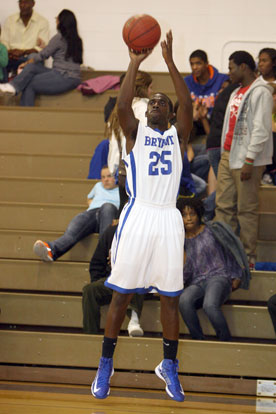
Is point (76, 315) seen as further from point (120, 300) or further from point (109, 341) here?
point (120, 300)

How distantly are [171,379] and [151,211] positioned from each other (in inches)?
40.8

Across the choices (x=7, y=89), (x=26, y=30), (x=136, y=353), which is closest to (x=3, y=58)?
(x=7, y=89)

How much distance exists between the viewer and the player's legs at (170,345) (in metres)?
4.25

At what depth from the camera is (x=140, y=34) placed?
414 centimetres

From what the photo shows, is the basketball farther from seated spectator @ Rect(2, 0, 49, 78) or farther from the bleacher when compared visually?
seated spectator @ Rect(2, 0, 49, 78)

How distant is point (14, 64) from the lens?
888 centimetres

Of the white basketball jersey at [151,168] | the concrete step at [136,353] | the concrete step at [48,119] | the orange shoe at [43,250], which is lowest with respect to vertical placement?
the concrete step at [136,353]

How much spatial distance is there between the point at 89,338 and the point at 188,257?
103 centimetres

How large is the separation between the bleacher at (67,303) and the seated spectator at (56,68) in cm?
83

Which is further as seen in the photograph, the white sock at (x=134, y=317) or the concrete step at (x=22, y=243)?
the concrete step at (x=22, y=243)

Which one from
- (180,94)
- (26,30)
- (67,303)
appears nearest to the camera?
(180,94)

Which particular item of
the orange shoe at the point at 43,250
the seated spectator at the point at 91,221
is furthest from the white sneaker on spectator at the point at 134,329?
the orange shoe at the point at 43,250

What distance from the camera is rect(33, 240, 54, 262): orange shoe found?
19.6 feet

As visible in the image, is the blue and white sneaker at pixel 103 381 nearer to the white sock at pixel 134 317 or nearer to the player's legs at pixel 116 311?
the player's legs at pixel 116 311
